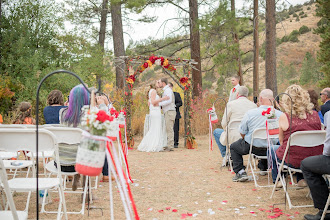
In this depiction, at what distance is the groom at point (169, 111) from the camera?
35.8 feet

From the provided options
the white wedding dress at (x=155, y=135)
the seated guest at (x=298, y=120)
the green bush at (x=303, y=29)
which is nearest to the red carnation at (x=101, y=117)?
the seated guest at (x=298, y=120)

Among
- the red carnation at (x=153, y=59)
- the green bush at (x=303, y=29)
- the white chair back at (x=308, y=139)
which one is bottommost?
the white chair back at (x=308, y=139)

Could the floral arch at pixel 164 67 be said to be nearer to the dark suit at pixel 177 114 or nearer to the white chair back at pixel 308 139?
the dark suit at pixel 177 114

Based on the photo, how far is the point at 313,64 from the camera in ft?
96.1

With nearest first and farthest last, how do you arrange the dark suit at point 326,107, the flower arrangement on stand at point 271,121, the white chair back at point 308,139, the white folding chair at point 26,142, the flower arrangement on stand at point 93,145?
the flower arrangement on stand at point 93,145
the white folding chair at point 26,142
the white chair back at point 308,139
the flower arrangement on stand at point 271,121
the dark suit at point 326,107

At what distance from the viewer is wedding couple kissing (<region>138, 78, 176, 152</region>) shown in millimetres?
10906

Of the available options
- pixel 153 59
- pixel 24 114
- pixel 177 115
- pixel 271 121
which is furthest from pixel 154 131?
pixel 271 121

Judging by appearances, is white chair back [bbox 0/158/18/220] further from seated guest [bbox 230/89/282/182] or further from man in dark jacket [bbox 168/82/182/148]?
man in dark jacket [bbox 168/82/182/148]

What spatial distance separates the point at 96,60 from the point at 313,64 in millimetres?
18567

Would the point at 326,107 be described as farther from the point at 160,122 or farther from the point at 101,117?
the point at 160,122

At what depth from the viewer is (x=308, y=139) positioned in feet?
15.1

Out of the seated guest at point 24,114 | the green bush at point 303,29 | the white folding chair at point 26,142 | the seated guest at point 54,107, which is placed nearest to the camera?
the white folding chair at point 26,142

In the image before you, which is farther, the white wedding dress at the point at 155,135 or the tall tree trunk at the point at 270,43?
the tall tree trunk at the point at 270,43

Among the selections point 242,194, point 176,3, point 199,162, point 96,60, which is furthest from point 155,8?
point 242,194
